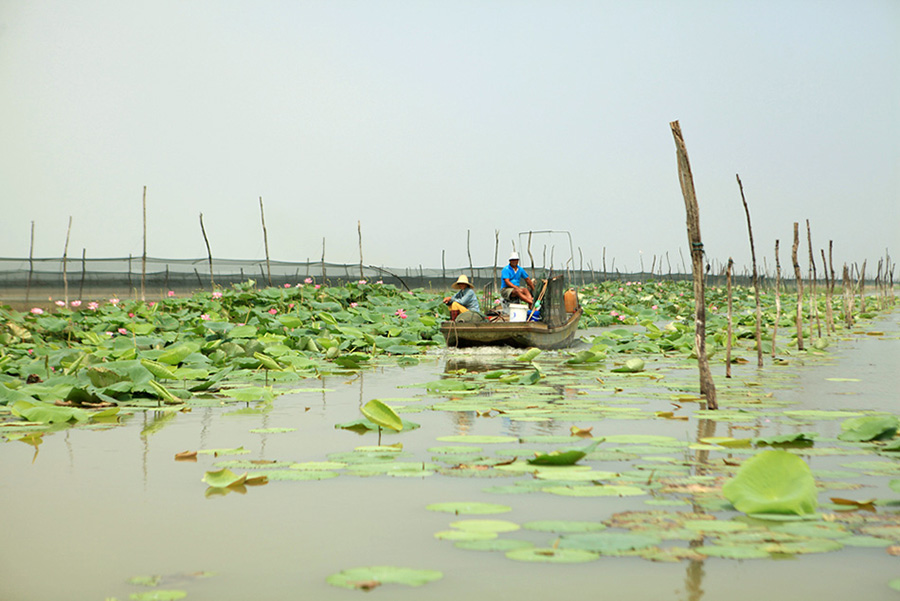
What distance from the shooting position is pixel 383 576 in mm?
1907

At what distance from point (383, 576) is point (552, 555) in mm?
446

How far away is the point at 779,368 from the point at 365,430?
500 centimetres

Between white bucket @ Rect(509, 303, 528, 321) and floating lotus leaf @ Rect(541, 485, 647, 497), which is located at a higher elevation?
white bucket @ Rect(509, 303, 528, 321)

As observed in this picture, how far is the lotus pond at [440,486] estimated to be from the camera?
6.45 feet

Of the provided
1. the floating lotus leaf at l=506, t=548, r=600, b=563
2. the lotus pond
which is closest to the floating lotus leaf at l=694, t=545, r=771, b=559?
the lotus pond

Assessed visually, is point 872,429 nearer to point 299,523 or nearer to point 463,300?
point 299,523

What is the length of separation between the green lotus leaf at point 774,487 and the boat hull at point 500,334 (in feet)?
22.8

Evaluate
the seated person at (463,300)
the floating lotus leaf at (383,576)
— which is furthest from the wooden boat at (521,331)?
the floating lotus leaf at (383,576)

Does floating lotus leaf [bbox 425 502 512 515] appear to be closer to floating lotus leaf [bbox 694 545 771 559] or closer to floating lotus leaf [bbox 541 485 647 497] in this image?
floating lotus leaf [bbox 541 485 647 497]

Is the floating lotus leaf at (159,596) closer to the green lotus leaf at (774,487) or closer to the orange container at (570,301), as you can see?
the green lotus leaf at (774,487)

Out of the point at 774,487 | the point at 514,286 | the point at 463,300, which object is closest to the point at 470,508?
the point at 774,487

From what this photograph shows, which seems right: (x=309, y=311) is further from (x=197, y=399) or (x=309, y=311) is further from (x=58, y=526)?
(x=58, y=526)

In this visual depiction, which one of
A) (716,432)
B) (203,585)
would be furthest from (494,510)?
(716,432)

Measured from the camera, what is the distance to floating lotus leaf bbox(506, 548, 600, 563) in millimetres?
1985
